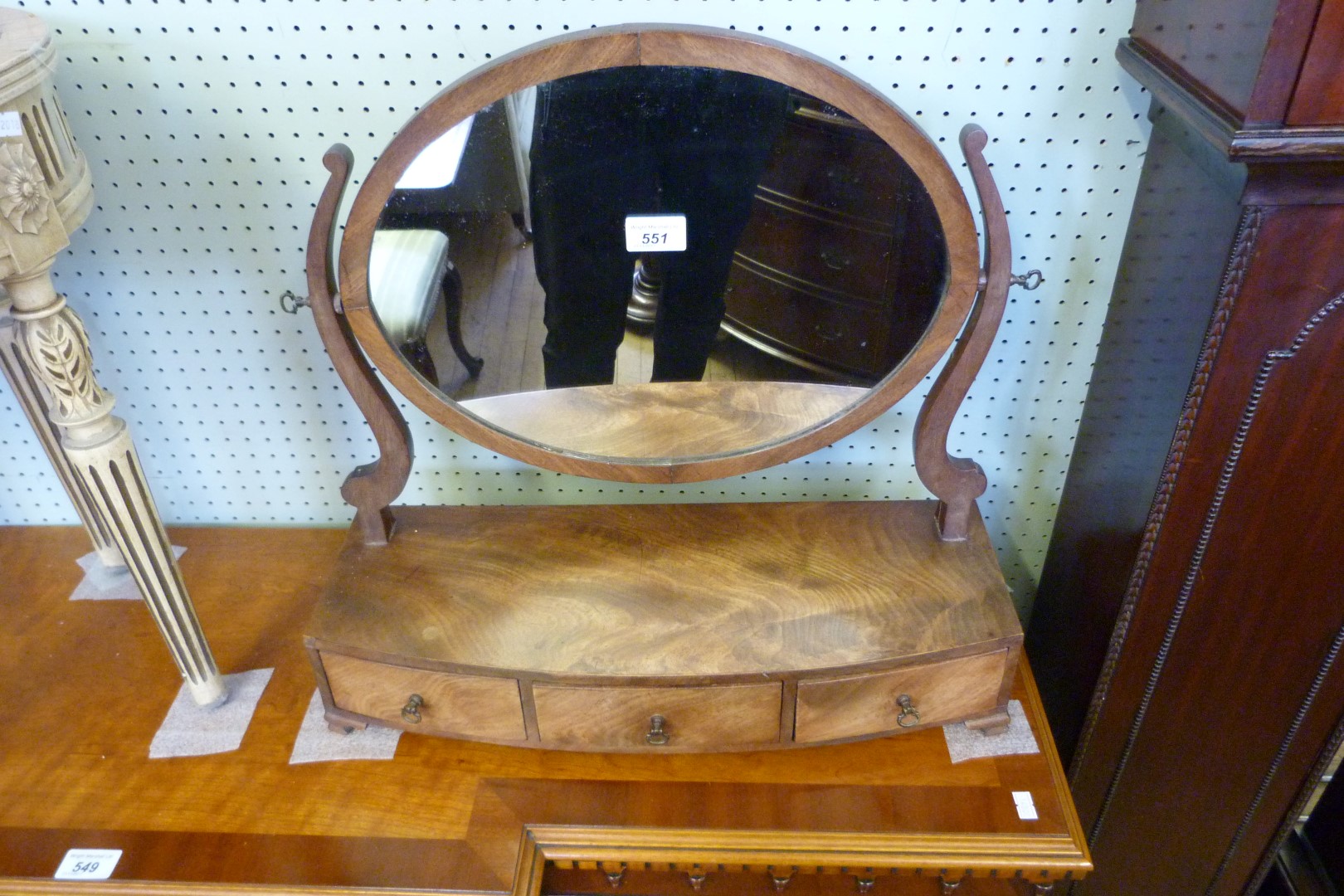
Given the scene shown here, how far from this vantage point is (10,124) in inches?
25.9

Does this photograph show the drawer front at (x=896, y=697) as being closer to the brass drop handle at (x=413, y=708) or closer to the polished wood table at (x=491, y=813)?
the polished wood table at (x=491, y=813)

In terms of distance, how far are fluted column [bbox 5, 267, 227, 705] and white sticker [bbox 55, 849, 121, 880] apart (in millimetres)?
169

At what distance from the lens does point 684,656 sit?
87 cm

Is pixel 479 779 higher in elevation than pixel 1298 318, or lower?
lower

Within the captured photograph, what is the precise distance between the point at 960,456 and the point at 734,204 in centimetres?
49

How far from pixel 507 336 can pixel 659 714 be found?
0.39 meters

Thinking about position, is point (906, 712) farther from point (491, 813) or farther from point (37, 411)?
point (37, 411)

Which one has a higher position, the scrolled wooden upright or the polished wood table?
the scrolled wooden upright

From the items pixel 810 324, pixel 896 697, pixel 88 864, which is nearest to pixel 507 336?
pixel 810 324

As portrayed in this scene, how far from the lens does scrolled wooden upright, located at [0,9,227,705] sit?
68cm

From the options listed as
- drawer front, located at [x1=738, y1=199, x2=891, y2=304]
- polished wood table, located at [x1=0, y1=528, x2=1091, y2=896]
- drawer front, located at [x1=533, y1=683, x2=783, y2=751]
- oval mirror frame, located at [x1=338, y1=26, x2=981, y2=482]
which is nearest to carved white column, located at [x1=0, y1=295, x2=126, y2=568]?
polished wood table, located at [x1=0, y1=528, x2=1091, y2=896]

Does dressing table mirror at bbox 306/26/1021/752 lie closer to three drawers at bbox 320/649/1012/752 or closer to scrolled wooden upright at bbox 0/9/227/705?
three drawers at bbox 320/649/1012/752

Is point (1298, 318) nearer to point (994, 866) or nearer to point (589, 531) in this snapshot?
point (994, 866)

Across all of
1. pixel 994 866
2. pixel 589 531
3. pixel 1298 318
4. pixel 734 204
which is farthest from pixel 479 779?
pixel 1298 318
